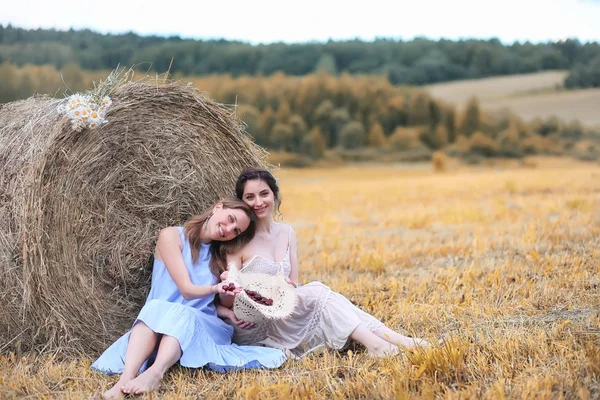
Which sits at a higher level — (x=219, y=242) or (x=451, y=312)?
(x=219, y=242)

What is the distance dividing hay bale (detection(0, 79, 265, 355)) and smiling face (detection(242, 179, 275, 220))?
76cm

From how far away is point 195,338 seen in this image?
4184 millimetres

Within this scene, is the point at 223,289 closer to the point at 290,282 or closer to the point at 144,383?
the point at 290,282

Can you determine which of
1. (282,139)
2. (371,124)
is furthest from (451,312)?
(371,124)

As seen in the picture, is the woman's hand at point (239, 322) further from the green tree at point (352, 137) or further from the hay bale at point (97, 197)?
the green tree at point (352, 137)

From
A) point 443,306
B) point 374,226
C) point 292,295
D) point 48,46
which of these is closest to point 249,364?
point 292,295

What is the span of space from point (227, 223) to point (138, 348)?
0.98 metres

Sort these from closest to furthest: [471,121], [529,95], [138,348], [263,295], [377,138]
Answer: [138,348] → [263,295] → [377,138] → [471,121] → [529,95]

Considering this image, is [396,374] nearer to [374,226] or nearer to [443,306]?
[443,306]

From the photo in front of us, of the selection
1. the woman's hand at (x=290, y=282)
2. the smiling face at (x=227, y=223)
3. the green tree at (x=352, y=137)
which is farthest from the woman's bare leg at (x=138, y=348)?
the green tree at (x=352, y=137)

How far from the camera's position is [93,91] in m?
4.91

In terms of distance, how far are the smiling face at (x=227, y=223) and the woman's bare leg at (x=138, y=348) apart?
0.78 m

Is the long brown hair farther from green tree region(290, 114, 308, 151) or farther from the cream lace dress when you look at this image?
green tree region(290, 114, 308, 151)

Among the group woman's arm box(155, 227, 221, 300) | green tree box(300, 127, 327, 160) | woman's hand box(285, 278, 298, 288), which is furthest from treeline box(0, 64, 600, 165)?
woman's hand box(285, 278, 298, 288)
